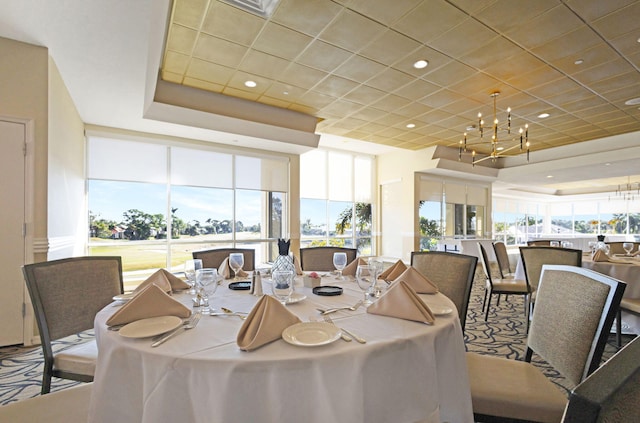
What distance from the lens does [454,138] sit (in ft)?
22.9

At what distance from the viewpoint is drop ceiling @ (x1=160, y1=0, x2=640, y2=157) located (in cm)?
288

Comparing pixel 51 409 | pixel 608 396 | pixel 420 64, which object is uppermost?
pixel 420 64

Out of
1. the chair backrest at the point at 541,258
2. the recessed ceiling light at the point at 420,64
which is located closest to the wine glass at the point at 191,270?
the chair backrest at the point at 541,258

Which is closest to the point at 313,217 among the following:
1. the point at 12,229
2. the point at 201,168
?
the point at 201,168

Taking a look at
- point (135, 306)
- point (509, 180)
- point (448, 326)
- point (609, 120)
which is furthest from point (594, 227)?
point (135, 306)

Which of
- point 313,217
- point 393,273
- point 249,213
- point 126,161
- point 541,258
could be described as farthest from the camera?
point 313,217

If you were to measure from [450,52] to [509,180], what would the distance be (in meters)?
6.85

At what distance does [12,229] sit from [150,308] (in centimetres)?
277

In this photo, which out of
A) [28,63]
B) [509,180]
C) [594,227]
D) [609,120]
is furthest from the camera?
[594,227]

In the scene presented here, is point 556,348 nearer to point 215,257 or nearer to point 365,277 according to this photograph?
point 365,277

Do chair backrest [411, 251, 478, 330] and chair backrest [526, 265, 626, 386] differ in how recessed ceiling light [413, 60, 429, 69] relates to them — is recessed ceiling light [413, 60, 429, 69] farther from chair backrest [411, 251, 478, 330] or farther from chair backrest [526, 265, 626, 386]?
chair backrest [526, 265, 626, 386]

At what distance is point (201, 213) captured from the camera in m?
5.75

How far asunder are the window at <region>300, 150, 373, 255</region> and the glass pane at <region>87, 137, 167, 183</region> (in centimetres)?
334

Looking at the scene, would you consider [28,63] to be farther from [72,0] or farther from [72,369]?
[72,369]
